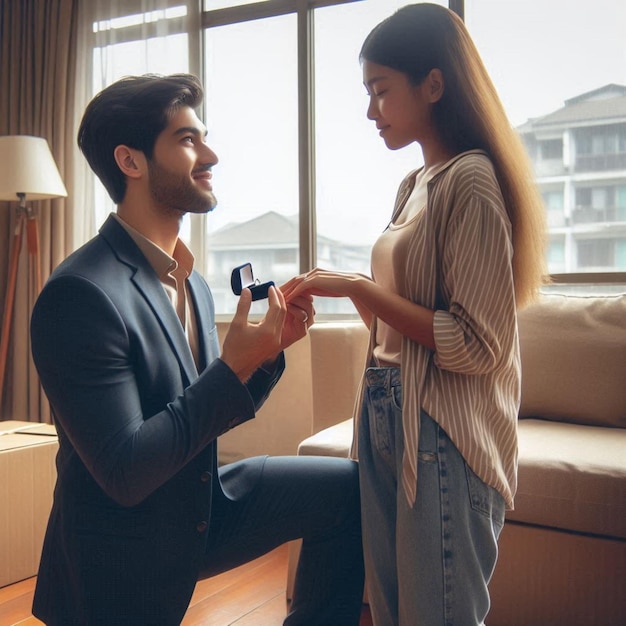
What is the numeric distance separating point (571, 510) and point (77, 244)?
2.70 metres

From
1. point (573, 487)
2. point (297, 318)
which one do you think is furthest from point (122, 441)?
point (573, 487)

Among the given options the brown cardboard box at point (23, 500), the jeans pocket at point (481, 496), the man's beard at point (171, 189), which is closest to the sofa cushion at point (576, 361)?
the jeans pocket at point (481, 496)

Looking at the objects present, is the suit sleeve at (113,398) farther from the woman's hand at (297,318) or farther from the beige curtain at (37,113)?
the beige curtain at (37,113)

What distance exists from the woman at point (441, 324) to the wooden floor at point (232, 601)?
870mm

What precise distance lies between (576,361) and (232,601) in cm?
124

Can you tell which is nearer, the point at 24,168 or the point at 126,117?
the point at 126,117

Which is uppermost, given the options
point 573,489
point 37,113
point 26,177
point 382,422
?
Answer: point 37,113

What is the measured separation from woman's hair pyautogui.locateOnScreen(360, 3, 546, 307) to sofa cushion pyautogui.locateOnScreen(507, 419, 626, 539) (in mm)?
743

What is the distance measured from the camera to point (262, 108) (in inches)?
139

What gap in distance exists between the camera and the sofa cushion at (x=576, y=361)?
88.9 inches

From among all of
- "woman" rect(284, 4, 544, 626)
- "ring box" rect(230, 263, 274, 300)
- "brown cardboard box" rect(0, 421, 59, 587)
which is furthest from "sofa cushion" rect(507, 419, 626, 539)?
"brown cardboard box" rect(0, 421, 59, 587)

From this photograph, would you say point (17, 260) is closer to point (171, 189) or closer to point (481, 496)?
point (171, 189)

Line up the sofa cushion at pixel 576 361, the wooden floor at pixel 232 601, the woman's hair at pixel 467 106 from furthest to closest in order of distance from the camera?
the sofa cushion at pixel 576 361, the wooden floor at pixel 232 601, the woman's hair at pixel 467 106

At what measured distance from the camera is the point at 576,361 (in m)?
2.30
